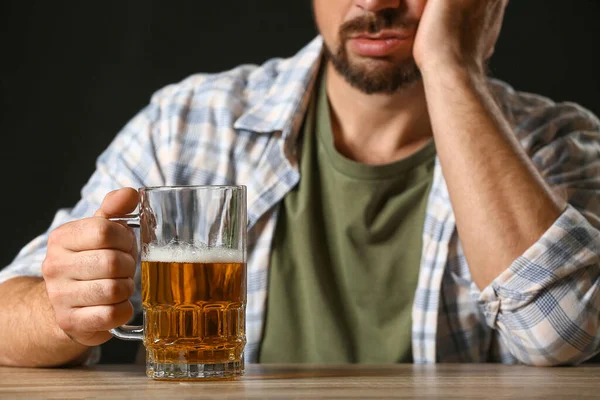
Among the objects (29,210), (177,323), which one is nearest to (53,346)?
(177,323)

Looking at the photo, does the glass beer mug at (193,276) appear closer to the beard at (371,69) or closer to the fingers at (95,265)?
the fingers at (95,265)

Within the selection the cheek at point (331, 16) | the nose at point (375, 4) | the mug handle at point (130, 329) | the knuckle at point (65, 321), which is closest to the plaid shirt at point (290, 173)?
the cheek at point (331, 16)

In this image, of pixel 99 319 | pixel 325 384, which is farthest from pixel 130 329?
pixel 325 384

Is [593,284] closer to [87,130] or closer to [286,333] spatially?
[286,333]

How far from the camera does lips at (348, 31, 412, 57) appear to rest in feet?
5.35

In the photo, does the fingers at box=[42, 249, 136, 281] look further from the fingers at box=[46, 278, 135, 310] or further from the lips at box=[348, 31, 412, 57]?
the lips at box=[348, 31, 412, 57]

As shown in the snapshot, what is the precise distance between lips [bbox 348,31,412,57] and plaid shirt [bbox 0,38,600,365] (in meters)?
0.17

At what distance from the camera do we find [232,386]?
897 millimetres

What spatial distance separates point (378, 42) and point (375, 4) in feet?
0.27

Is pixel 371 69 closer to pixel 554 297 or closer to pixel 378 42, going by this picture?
pixel 378 42

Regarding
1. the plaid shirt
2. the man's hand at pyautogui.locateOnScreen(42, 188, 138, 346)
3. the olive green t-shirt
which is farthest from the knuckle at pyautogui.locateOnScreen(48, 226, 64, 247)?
the olive green t-shirt

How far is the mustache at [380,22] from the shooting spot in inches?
62.9

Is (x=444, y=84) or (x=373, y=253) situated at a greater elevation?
(x=444, y=84)

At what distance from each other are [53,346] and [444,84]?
740 millimetres
